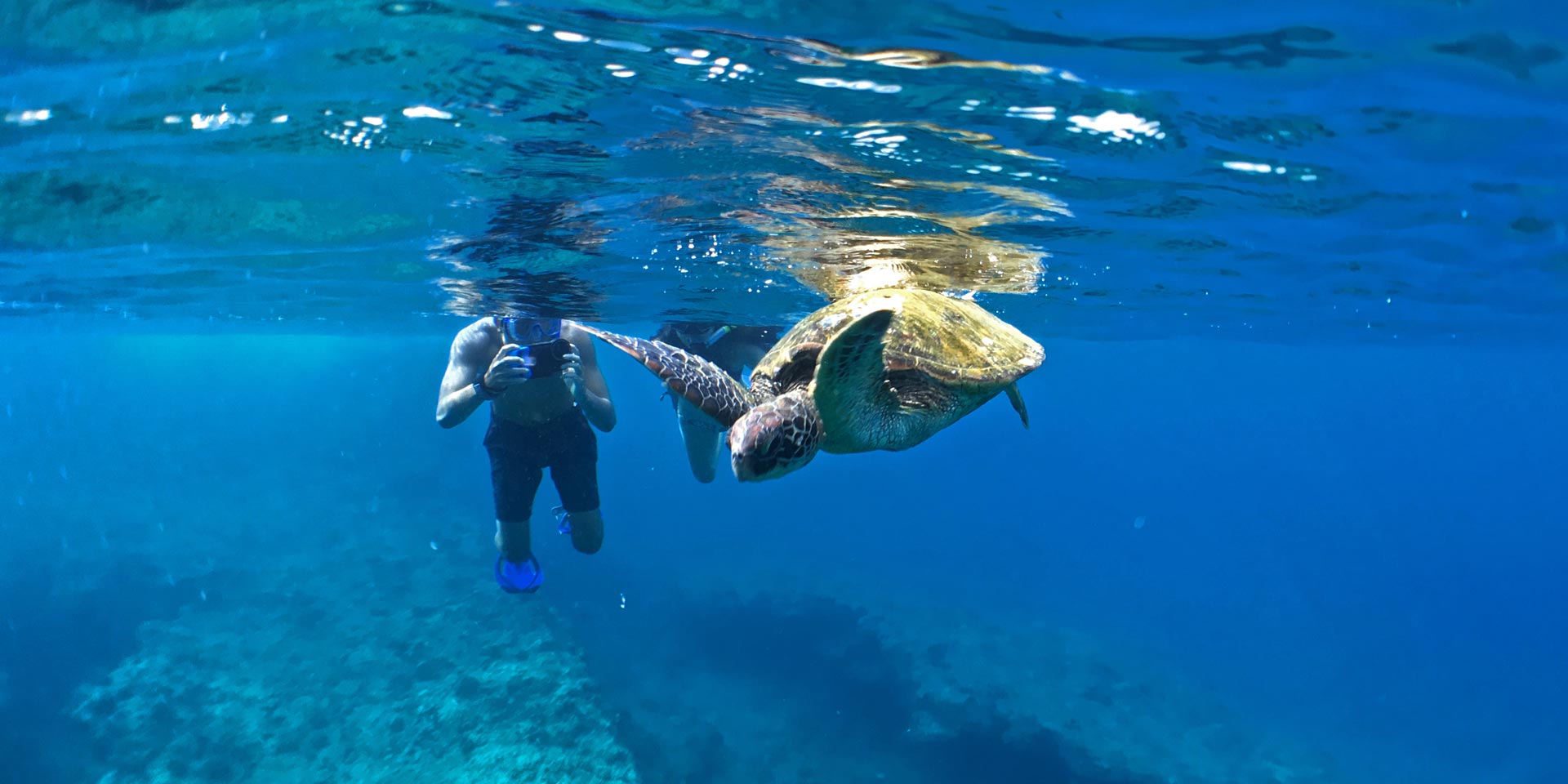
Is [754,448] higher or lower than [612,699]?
higher

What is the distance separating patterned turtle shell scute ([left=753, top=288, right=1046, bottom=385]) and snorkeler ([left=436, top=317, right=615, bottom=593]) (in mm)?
4015

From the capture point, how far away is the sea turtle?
13.5ft

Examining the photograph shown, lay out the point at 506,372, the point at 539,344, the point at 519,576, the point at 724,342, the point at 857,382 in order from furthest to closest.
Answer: the point at 724,342
the point at 519,576
the point at 539,344
the point at 506,372
the point at 857,382

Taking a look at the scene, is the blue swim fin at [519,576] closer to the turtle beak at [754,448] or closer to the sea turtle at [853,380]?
the sea turtle at [853,380]

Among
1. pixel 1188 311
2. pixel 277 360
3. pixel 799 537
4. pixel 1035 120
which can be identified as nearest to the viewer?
pixel 1035 120

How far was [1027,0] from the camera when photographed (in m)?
5.27

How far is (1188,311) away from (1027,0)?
21.7 meters

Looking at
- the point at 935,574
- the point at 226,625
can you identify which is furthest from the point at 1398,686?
the point at 226,625

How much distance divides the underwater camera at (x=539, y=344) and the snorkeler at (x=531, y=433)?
2 centimetres

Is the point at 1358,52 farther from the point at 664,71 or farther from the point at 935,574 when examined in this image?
the point at 935,574

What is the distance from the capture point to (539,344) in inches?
359

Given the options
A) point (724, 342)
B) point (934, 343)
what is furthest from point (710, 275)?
point (934, 343)

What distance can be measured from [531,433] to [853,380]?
789cm

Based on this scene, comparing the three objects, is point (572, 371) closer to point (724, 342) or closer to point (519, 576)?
point (519, 576)
